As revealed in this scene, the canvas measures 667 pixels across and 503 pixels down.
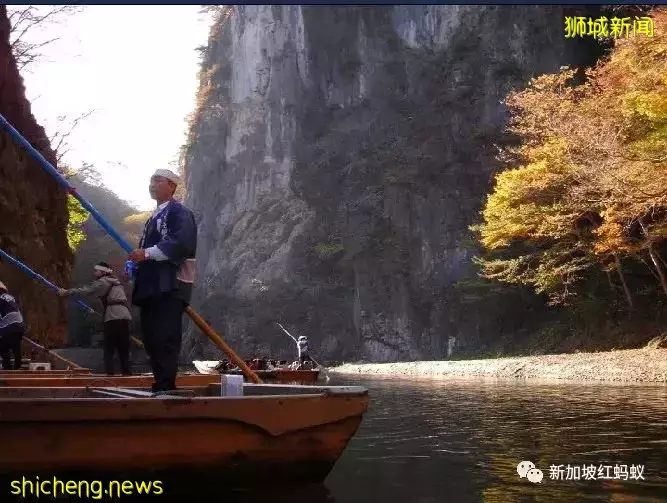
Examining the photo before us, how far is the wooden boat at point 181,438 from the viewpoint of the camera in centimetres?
386

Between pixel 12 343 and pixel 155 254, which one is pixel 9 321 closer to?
pixel 12 343

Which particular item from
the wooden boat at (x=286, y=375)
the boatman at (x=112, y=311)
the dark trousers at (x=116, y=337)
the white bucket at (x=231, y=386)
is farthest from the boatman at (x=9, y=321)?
the white bucket at (x=231, y=386)

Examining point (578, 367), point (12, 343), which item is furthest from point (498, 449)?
point (578, 367)

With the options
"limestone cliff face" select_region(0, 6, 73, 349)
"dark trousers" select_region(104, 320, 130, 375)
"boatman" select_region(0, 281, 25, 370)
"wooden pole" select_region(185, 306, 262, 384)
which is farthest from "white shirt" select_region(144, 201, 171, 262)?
"limestone cliff face" select_region(0, 6, 73, 349)

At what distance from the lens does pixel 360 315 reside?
37250 millimetres

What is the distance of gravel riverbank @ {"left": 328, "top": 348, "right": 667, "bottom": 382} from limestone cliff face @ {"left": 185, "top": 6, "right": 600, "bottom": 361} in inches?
379

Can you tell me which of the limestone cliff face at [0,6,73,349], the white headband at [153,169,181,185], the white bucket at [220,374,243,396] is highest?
the limestone cliff face at [0,6,73,349]

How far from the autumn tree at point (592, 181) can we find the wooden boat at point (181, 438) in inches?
535

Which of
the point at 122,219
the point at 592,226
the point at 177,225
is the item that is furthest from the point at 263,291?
the point at 177,225

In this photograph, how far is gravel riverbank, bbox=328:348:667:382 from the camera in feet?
50.5

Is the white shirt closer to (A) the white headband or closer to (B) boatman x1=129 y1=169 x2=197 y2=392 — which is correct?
(B) boatman x1=129 y1=169 x2=197 y2=392

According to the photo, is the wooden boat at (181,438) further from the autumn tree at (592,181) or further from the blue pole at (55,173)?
the autumn tree at (592,181)

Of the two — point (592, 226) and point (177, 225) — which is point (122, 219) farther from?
point (177, 225)

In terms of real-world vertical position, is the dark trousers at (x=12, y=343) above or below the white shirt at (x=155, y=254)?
below
